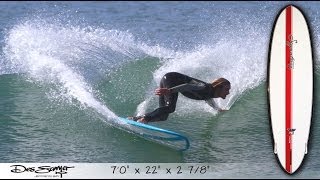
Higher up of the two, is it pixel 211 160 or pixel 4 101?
pixel 4 101

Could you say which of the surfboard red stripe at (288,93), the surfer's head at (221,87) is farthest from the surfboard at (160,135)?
the surfboard red stripe at (288,93)

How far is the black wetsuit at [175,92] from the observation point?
8266mm

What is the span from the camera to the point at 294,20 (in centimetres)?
731

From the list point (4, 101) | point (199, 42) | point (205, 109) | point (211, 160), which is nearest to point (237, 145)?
point (211, 160)

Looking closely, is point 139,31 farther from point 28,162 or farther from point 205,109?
point 28,162

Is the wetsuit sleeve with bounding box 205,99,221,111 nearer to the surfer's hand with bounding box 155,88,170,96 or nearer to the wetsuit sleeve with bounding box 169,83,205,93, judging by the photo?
the wetsuit sleeve with bounding box 169,83,205,93

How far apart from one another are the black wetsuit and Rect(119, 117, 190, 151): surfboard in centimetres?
19

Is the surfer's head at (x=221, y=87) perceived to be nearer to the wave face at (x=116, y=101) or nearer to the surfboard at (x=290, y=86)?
the wave face at (x=116, y=101)

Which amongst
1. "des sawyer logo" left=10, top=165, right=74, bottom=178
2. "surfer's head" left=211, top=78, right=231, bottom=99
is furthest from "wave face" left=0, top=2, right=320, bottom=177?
"surfer's head" left=211, top=78, right=231, bottom=99

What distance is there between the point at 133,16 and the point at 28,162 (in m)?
16.4

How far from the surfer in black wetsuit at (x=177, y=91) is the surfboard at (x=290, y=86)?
3.83ft

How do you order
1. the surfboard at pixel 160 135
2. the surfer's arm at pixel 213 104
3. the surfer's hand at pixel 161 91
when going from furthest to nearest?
the surfer's arm at pixel 213 104 → the surfer's hand at pixel 161 91 → the surfboard at pixel 160 135

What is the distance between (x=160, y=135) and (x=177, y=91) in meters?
0.66

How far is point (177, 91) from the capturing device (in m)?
8.28
